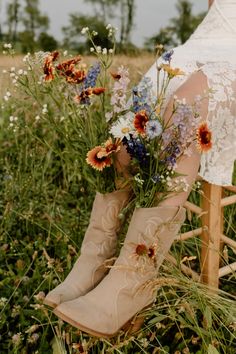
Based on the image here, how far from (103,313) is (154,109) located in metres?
0.52

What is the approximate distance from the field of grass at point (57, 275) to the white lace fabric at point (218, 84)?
17 cm

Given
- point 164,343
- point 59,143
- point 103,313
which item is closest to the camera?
point 103,313

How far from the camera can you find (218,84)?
168 cm

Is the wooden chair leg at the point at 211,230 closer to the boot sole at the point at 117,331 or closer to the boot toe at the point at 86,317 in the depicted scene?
the boot sole at the point at 117,331

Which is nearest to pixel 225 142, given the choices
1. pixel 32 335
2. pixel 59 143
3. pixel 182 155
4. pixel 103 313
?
pixel 182 155

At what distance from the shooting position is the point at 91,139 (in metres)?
1.70

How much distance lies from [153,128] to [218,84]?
0.97ft

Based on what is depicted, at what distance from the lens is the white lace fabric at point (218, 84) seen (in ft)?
5.53

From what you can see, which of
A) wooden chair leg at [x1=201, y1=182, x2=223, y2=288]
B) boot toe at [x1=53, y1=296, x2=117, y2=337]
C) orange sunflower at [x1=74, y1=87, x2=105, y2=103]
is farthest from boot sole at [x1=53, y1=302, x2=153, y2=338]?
orange sunflower at [x1=74, y1=87, x2=105, y2=103]

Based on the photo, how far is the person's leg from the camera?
4.96 feet

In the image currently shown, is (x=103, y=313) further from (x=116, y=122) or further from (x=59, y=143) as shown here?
(x=59, y=143)

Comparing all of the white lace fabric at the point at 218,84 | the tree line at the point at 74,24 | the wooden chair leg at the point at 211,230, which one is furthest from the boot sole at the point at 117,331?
the tree line at the point at 74,24

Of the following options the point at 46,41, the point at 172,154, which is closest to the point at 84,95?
the point at 172,154

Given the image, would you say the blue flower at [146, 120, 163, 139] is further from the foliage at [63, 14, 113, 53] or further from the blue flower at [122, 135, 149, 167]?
the foliage at [63, 14, 113, 53]
